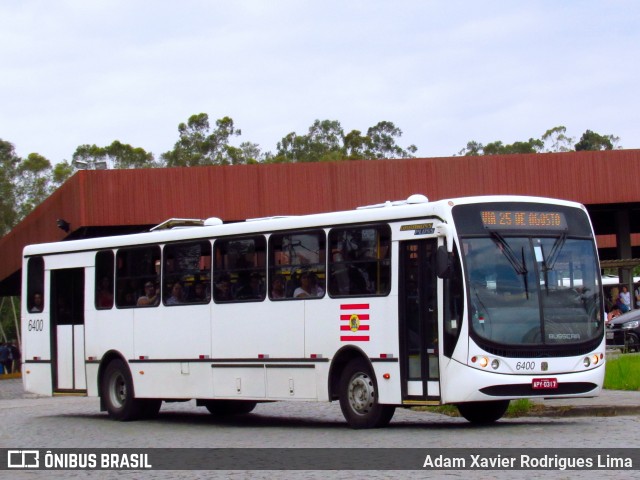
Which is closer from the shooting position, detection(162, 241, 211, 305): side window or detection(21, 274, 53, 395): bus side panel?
detection(162, 241, 211, 305): side window

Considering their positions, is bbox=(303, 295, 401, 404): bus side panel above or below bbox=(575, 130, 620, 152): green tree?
below

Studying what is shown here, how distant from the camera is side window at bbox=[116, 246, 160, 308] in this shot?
19.7 meters

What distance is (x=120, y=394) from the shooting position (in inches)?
801

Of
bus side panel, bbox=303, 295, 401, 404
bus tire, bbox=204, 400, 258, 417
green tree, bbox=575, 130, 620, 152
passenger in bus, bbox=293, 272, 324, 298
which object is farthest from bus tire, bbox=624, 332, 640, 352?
green tree, bbox=575, 130, 620, 152

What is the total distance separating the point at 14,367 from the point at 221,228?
4271cm

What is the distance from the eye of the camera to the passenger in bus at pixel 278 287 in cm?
1717

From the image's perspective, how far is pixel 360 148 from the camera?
10612 centimetres

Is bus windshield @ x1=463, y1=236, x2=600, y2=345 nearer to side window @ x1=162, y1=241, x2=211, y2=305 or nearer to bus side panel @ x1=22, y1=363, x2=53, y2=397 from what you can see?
side window @ x1=162, y1=241, x2=211, y2=305

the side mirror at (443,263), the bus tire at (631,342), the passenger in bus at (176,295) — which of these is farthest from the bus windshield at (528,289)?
the bus tire at (631,342)

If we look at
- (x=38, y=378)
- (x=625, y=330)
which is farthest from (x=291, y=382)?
(x=625, y=330)

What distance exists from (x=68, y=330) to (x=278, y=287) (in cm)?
567

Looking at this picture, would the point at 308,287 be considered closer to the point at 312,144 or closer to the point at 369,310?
the point at 369,310

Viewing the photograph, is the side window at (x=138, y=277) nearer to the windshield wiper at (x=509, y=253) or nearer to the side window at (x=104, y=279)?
the side window at (x=104, y=279)

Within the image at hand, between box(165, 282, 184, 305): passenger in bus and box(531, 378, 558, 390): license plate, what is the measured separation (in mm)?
6455
